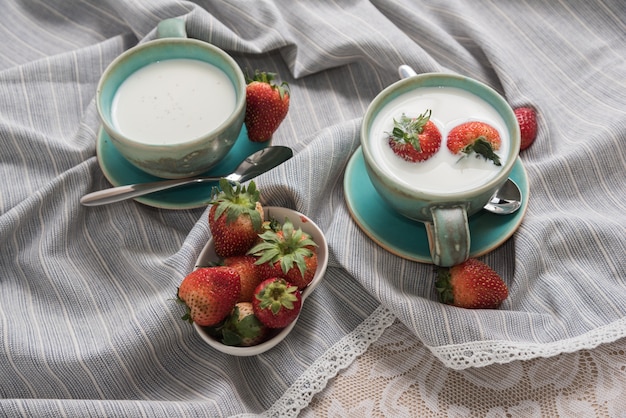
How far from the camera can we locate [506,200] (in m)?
1.20

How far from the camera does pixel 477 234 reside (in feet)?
3.87

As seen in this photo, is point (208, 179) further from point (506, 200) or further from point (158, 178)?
point (506, 200)

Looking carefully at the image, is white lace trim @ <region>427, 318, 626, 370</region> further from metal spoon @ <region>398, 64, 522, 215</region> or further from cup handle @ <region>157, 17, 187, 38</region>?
cup handle @ <region>157, 17, 187, 38</region>

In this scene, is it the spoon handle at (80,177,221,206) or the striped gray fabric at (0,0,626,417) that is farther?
the spoon handle at (80,177,221,206)

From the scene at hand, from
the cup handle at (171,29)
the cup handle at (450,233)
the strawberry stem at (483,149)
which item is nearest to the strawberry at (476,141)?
the strawberry stem at (483,149)

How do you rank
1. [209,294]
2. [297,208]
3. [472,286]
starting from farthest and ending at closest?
1. [297,208]
2. [472,286]
3. [209,294]

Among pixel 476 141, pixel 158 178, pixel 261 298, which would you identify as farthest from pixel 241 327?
pixel 476 141

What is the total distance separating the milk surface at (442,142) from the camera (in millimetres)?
1097

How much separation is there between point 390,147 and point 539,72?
493 mm

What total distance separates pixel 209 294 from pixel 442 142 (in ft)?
1.53

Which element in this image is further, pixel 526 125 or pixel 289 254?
pixel 526 125

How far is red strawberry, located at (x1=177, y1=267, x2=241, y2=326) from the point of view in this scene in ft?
3.33

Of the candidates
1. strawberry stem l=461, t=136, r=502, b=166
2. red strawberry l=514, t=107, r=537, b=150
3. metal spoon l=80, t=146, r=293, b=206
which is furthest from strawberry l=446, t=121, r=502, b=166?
metal spoon l=80, t=146, r=293, b=206

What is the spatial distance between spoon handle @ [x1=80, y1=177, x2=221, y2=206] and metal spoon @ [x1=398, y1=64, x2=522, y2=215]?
0.55 metres
